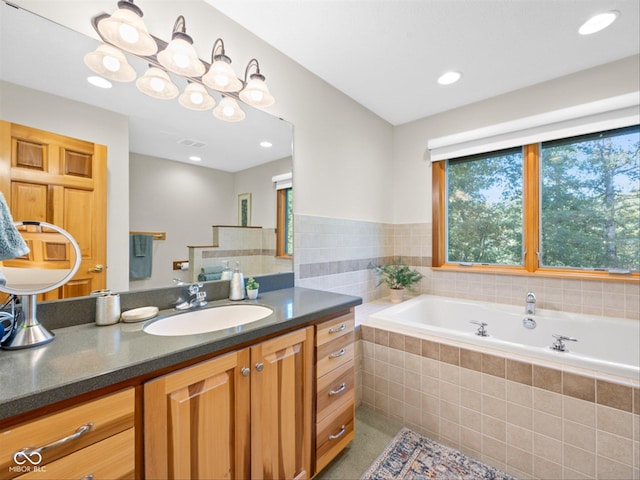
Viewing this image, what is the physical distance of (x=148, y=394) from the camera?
787 mm

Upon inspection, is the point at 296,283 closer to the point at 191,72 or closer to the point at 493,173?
the point at 191,72

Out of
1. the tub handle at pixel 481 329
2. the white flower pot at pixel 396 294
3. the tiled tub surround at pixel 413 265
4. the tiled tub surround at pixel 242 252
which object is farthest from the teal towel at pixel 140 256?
the tub handle at pixel 481 329

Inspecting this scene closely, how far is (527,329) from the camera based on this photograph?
87.1 inches

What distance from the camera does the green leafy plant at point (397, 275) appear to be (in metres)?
2.74

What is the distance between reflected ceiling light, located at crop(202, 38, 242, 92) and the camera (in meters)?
1.45

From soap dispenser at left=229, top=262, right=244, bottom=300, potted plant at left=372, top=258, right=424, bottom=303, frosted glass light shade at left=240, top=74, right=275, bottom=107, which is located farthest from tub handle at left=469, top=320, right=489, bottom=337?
frosted glass light shade at left=240, top=74, right=275, bottom=107

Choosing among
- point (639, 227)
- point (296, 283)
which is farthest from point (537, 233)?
point (296, 283)

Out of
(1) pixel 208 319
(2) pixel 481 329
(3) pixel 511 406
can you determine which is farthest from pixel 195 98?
(2) pixel 481 329

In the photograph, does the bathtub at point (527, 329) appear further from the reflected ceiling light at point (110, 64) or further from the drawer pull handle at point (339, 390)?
the reflected ceiling light at point (110, 64)

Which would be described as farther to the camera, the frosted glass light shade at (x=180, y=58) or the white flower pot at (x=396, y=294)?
the white flower pot at (x=396, y=294)

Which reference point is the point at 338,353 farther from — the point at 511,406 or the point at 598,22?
the point at 598,22

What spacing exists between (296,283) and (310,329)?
0.71 meters

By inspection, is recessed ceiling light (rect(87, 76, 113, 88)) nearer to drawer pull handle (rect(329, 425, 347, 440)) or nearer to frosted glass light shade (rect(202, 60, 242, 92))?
frosted glass light shade (rect(202, 60, 242, 92))

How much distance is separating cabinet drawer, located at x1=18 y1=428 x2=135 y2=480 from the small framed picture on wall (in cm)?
120
